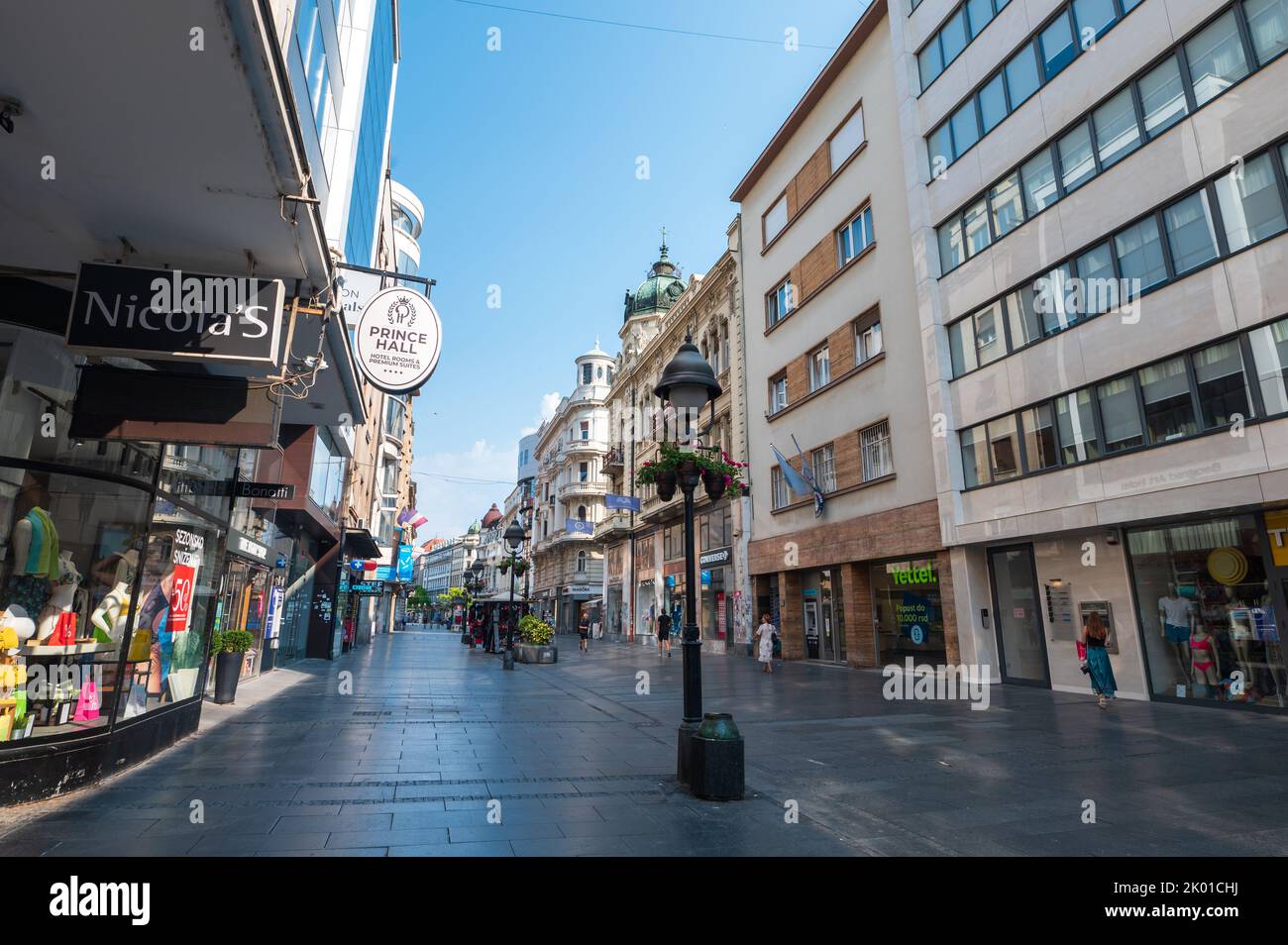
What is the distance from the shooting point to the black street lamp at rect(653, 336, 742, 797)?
662 centimetres

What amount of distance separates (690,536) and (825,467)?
16.3m

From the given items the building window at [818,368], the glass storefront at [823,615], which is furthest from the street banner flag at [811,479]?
the building window at [818,368]

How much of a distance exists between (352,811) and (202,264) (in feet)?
15.6

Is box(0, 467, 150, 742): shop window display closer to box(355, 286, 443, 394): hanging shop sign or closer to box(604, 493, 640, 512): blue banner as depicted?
box(355, 286, 443, 394): hanging shop sign

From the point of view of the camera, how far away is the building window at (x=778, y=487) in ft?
82.4

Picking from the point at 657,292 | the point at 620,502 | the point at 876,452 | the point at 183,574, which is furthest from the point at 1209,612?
the point at 657,292

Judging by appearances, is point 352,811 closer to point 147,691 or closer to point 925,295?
point 147,691

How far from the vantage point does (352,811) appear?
560cm

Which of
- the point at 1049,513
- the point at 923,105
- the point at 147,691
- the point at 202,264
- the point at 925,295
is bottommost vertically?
the point at 147,691

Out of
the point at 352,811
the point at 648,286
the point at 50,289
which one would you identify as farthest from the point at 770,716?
the point at 648,286

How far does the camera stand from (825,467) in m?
22.5

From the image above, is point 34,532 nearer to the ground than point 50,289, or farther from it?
nearer to the ground

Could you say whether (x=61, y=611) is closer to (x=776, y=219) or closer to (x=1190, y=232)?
(x=1190, y=232)

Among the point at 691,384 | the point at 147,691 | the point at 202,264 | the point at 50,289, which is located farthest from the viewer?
the point at 147,691
